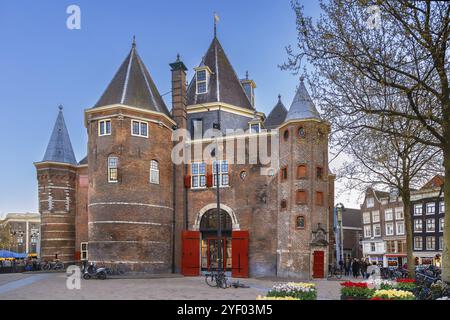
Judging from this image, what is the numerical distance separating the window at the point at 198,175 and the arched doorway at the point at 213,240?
6.81 feet

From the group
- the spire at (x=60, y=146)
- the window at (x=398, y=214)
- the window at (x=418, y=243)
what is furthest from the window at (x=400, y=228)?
the spire at (x=60, y=146)

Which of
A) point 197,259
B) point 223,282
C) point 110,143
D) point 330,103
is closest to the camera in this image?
point 330,103

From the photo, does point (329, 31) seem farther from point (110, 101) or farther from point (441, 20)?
point (110, 101)

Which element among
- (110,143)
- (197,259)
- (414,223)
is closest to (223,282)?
(197,259)

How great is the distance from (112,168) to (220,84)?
470 inches

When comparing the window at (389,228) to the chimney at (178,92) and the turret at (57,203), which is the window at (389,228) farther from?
the turret at (57,203)

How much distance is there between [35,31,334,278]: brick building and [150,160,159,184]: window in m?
0.08

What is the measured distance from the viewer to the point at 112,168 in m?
30.7

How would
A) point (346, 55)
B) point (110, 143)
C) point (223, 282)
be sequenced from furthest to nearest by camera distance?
point (110, 143), point (223, 282), point (346, 55)

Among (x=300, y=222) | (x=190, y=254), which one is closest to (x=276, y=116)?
(x=300, y=222)

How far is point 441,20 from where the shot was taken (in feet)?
43.9

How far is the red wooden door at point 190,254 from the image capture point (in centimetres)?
3284
